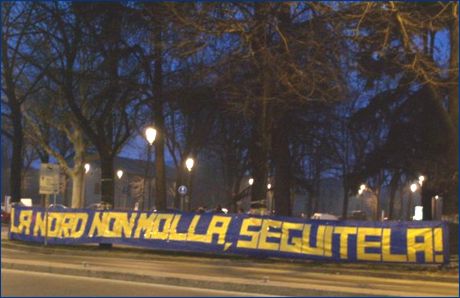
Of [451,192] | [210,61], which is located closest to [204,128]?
[210,61]

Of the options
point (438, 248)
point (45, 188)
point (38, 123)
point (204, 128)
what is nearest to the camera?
point (438, 248)

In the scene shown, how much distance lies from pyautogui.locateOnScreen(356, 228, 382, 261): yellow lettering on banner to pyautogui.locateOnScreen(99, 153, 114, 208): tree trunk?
404 inches

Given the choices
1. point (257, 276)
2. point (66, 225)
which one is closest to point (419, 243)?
point (257, 276)

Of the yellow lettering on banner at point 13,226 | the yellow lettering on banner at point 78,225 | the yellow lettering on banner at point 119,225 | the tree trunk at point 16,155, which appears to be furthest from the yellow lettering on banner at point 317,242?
the tree trunk at point 16,155

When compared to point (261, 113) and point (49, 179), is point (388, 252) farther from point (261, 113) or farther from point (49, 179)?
point (49, 179)

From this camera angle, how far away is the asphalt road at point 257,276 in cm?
1182

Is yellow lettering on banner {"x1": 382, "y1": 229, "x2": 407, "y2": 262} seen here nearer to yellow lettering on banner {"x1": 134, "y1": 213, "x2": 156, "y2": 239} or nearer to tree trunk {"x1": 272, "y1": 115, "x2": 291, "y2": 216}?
yellow lettering on banner {"x1": 134, "y1": 213, "x2": 156, "y2": 239}

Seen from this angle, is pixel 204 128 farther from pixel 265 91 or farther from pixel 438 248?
pixel 438 248

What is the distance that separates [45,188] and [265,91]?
7.76m

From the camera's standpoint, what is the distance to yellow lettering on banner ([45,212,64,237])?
73.5 feet

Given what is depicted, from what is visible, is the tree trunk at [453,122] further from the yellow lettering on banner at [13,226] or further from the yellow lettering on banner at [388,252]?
the yellow lettering on banner at [13,226]

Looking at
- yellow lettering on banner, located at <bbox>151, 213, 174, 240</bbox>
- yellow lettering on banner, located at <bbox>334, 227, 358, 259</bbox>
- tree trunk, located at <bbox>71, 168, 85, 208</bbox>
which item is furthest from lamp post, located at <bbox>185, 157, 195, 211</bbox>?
yellow lettering on banner, located at <bbox>334, 227, 358, 259</bbox>

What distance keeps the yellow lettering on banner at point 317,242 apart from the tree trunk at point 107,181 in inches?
346

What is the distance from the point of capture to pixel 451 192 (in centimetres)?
1844
